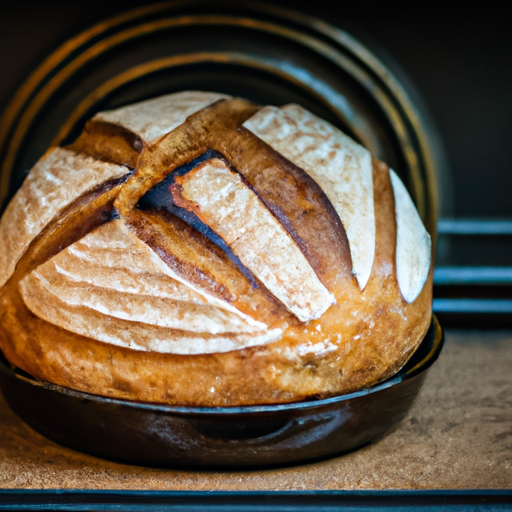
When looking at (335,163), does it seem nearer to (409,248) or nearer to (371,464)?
(409,248)

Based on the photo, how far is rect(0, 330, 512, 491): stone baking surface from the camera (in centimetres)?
72

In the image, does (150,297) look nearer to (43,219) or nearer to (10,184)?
(43,219)

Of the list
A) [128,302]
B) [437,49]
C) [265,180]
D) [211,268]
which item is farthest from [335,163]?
[437,49]

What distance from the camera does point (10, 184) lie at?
121cm

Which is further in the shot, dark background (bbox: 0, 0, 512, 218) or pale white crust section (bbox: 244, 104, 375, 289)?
dark background (bbox: 0, 0, 512, 218)

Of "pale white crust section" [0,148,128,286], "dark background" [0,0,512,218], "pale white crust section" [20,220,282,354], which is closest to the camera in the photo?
"pale white crust section" [20,220,282,354]

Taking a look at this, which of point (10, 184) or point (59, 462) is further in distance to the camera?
point (10, 184)

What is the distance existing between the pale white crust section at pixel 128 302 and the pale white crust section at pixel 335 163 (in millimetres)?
183

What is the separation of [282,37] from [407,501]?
90 centimetres

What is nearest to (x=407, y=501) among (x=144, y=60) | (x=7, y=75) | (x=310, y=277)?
(x=310, y=277)

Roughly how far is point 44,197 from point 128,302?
24cm

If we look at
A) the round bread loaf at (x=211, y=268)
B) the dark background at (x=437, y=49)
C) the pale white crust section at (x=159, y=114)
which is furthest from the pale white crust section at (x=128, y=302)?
the dark background at (x=437, y=49)

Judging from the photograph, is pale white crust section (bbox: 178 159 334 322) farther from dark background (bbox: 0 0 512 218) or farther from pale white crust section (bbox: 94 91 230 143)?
dark background (bbox: 0 0 512 218)

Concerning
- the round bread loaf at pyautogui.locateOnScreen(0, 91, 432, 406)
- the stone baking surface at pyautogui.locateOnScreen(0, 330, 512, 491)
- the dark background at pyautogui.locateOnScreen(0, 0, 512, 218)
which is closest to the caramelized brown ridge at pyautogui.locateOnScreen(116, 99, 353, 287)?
the round bread loaf at pyautogui.locateOnScreen(0, 91, 432, 406)
